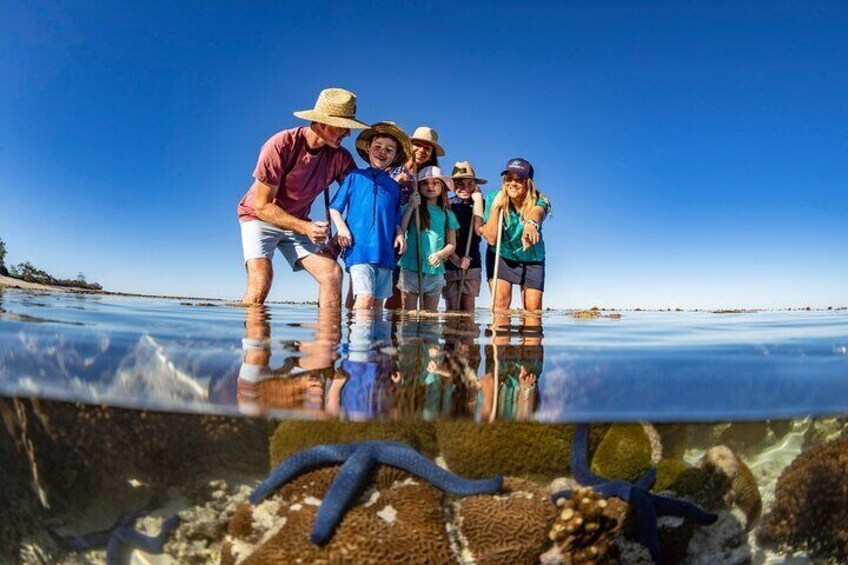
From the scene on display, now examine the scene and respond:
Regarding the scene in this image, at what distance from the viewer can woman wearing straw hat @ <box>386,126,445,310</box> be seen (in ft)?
25.1

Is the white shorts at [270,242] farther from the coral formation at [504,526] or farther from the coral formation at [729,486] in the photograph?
the coral formation at [729,486]

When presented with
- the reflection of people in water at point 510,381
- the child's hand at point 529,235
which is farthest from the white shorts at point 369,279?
the reflection of people in water at point 510,381

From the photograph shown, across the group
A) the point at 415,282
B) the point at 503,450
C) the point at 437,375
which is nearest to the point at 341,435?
the point at 437,375

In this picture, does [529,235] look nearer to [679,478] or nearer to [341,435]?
[679,478]

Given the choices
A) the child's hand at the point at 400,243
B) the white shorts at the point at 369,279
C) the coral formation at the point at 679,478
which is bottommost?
the coral formation at the point at 679,478

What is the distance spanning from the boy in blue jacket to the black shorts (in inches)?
78.9

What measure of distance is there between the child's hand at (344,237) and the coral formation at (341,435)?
3.74m

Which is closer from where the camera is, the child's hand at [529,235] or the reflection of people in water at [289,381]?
the reflection of people in water at [289,381]

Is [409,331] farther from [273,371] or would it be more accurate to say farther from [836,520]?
[836,520]

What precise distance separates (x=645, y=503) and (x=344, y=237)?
179 inches

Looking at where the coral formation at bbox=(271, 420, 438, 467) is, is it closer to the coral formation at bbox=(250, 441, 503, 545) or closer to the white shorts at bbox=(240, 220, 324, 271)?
the coral formation at bbox=(250, 441, 503, 545)

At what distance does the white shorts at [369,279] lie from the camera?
6.49 m

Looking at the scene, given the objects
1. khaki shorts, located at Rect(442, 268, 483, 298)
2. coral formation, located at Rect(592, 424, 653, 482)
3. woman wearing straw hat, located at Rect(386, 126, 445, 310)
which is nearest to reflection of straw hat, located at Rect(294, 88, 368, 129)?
woman wearing straw hat, located at Rect(386, 126, 445, 310)

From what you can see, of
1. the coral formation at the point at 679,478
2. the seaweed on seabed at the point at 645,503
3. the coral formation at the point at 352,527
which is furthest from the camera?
the coral formation at the point at 679,478
